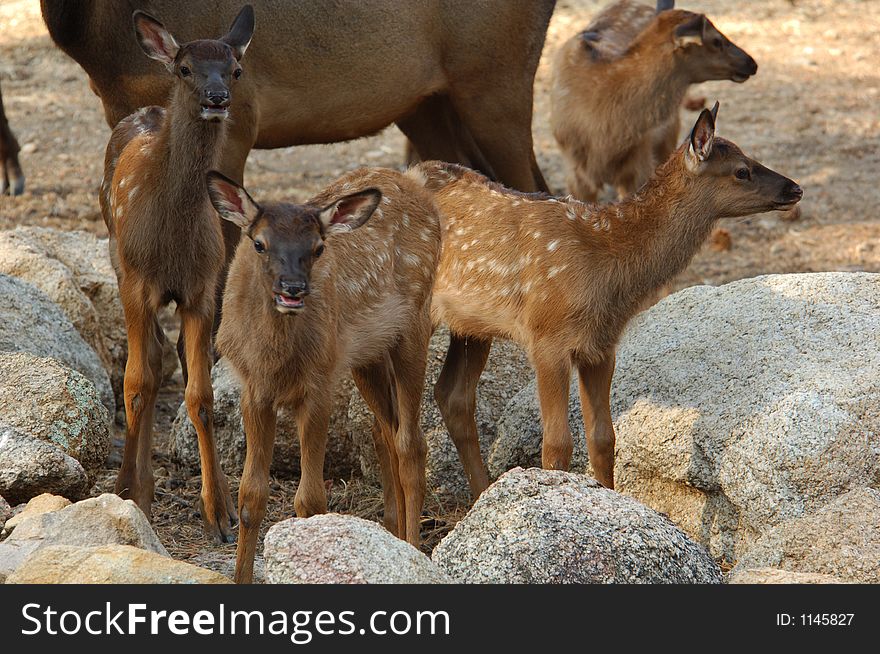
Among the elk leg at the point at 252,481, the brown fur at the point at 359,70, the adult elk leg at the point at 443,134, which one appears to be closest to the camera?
the elk leg at the point at 252,481

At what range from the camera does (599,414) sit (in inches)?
239

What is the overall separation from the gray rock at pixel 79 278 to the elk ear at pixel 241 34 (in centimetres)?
204

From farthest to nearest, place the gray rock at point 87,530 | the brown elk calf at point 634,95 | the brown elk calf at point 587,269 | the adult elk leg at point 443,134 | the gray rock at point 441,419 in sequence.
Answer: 1. the brown elk calf at point 634,95
2. the adult elk leg at point 443,134
3. the gray rock at point 441,419
4. the brown elk calf at point 587,269
5. the gray rock at point 87,530

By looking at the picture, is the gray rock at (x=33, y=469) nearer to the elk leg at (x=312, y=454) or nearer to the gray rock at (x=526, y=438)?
the elk leg at (x=312, y=454)

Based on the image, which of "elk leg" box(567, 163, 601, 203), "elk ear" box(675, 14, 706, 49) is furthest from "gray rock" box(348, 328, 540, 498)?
"elk ear" box(675, 14, 706, 49)

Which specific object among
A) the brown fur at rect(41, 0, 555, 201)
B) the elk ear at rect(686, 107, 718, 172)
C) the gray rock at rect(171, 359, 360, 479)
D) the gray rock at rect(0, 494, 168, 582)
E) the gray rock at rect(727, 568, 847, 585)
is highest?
the elk ear at rect(686, 107, 718, 172)

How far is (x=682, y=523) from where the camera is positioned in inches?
237

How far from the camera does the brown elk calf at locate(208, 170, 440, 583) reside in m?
5.11

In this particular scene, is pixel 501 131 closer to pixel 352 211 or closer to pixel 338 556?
pixel 352 211

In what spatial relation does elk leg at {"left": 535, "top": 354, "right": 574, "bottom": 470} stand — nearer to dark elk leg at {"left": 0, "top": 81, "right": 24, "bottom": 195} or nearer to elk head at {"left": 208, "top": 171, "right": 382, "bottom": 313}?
elk head at {"left": 208, "top": 171, "right": 382, "bottom": 313}

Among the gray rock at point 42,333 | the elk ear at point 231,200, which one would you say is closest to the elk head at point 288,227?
A: the elk ear at point 231,200

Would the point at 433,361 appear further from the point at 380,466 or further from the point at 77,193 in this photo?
the point at 77,193

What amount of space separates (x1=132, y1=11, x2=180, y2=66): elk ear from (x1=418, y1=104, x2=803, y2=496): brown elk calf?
5.39ft

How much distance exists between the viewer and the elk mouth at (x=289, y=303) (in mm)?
4805
